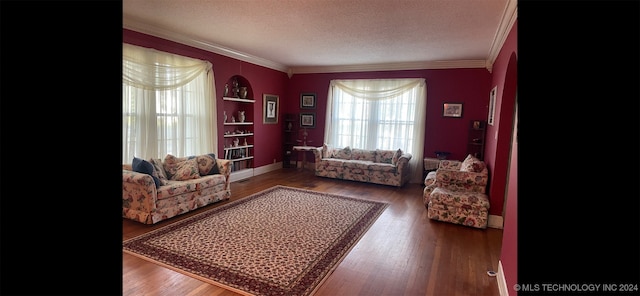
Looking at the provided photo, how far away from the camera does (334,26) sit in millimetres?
3951

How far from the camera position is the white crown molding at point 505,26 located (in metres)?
2.99

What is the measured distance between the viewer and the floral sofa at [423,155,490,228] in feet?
12.9

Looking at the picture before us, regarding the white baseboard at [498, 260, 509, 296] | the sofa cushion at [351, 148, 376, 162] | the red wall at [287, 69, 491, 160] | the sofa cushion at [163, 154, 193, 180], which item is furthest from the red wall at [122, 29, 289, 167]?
the white baseboard at [498, 260, 509, 296]

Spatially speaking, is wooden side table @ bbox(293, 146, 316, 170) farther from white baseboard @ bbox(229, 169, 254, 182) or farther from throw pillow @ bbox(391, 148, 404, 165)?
throw pillow @ bbox(391, 148, 404, 165)

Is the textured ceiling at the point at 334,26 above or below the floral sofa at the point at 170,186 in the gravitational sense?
above

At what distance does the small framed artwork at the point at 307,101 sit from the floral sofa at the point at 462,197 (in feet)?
12.6

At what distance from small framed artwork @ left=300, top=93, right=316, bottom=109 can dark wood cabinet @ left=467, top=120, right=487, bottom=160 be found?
11.2 feet

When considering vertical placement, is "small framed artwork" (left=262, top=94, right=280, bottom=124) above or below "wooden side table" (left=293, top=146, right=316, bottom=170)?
above

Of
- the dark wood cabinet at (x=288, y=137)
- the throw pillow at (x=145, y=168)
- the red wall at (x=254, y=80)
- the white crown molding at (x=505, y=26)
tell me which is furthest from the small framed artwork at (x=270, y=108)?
the white crown molding at (x=505, y=26)

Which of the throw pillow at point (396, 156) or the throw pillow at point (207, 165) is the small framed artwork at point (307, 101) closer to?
the throw pillow at point (396, 156)

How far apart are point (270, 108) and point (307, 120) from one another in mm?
983
